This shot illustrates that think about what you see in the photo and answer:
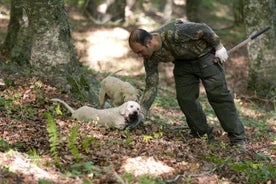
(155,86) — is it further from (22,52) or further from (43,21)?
(22,52)

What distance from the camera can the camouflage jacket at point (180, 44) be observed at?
696cm

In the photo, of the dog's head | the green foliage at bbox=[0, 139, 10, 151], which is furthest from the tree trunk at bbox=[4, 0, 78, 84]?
the green foliage at bbox=[0, 139, 10, 151]

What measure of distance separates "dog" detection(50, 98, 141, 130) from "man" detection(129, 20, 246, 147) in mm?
217

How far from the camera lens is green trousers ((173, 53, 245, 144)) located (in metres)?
7.23

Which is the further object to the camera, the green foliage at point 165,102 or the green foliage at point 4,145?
the green foliage at point 165,102

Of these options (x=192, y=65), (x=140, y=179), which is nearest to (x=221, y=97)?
(x=192, y=65)

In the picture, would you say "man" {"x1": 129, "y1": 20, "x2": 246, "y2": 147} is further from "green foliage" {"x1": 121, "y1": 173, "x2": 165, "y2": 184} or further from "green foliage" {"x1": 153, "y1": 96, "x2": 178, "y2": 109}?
"green foliage" {"x1": 153, "y1": 96, "x2": 178, "y2": 109}

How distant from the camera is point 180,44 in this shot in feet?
23.1

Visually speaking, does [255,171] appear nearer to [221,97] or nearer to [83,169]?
[221,97]

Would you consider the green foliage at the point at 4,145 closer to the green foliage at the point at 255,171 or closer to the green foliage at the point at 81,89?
the green foliage at the point at 255,171

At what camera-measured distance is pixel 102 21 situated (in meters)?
24.9

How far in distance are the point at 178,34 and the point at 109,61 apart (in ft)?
38.3

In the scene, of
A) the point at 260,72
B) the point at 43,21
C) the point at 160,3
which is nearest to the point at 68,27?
the point at 43,21

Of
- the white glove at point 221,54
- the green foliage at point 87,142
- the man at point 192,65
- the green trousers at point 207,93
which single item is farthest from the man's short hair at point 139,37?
the green foliage at point 87,142
